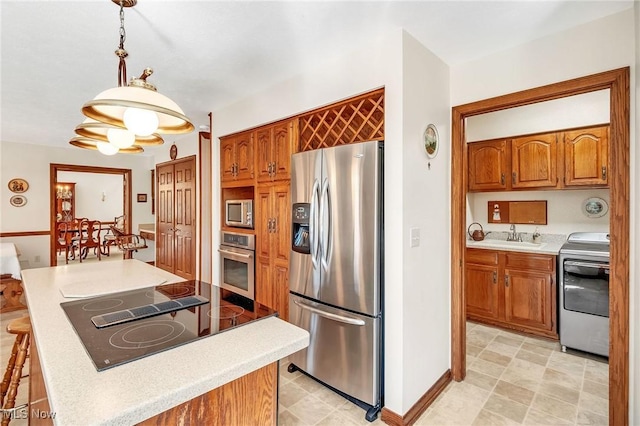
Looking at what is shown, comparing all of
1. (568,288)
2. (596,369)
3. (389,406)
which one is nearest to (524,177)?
(568,288)

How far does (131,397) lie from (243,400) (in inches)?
14.4

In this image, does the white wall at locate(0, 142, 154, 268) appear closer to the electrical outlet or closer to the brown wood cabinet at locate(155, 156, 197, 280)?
the brown wood cabinet at locate(155, 156, 197, 280)

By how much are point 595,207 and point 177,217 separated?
5341 millimetres

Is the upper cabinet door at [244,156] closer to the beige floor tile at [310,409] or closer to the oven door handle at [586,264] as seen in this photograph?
the beige floor tile at [310,409]

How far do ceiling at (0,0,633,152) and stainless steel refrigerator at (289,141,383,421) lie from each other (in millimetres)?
715

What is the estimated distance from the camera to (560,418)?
6.62ft

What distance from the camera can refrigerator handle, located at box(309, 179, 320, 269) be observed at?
7.45ft

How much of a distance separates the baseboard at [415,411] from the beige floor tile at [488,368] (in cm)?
51

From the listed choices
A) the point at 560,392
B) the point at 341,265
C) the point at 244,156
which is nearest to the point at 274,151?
the point at 244,156

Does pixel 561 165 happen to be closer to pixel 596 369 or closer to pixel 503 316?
pixel 503 316

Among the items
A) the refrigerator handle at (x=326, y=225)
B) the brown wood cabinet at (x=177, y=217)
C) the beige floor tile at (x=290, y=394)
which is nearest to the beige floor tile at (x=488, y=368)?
the beige floor tile at (x=290, y=394)

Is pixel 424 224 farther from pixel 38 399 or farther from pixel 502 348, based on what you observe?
pixel 38 399

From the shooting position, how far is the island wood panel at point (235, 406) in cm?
90

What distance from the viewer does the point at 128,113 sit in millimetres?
1264
